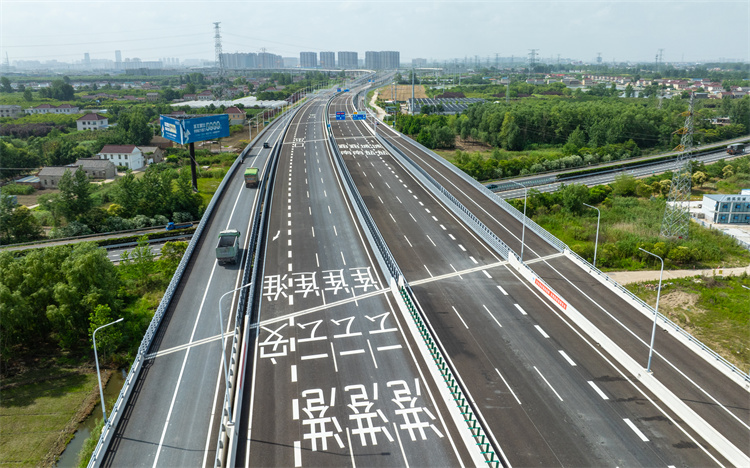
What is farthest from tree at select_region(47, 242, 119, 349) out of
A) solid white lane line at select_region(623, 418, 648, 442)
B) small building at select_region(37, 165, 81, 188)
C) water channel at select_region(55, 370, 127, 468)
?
small building at select_region(37, 165, 81, 188)

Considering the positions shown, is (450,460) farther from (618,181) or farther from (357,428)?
(618,181)

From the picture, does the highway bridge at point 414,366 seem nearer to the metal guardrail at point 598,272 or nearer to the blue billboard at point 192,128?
the metal guardrail at point 598,272

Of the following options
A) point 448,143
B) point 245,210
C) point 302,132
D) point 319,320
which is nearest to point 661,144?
point 448,143

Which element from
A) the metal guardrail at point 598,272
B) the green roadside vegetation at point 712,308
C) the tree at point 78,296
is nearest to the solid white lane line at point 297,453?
the tree at point 78,296

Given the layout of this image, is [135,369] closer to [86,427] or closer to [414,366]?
[86,427]

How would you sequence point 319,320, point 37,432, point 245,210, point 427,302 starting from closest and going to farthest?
point 37,432 → point 319,320 → point 427,302 → point 245,210
